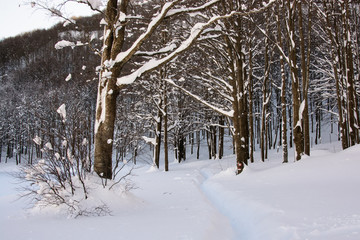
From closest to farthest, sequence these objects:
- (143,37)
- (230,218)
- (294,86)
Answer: (230,218) → (143,37) → (294,86)

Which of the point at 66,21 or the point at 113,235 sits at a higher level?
the point at 66,21

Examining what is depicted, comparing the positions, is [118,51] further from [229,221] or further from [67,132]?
[229,221]

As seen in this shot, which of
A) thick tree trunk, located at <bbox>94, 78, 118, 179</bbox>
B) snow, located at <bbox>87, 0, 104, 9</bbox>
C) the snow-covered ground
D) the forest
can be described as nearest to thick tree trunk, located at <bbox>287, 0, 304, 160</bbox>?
the forest

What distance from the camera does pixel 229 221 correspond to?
15.3 ft

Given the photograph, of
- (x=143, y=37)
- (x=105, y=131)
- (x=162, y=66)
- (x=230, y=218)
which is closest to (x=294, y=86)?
(x=162, y=66)

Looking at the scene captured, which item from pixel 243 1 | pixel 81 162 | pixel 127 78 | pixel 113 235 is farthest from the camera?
pixel 243 1

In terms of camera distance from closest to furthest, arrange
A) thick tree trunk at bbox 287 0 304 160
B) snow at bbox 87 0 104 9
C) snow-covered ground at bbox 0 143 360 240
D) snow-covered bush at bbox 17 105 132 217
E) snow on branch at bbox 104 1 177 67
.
Answer: snow-covered ground at bbox 0 143 360 240 → snow-covered bush at bbox 17 105 132 217 → snow on branch at bbox 104 1 177 67 → snow at bbox 87 0 104 9 → thick tree trunk at bbox 287 0 304 160

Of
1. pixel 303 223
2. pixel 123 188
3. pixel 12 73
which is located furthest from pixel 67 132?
pixel 12 73

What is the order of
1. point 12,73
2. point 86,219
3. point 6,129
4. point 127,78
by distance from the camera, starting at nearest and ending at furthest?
point 86,219, point 127,78, point 6,129, point 12,73

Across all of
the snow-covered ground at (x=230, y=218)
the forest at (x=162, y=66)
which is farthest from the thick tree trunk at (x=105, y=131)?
the snow-covered ground at (x=230, y=218)

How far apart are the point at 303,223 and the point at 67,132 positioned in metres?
4.50

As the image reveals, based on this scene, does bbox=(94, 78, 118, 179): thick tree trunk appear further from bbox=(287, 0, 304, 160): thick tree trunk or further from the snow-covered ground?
bbox=(287, 0, 304, 160): thick tree trunk

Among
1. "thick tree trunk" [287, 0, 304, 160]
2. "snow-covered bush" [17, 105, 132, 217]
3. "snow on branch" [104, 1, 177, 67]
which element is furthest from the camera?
"thick tree trunk" [287, 0, 304, 160]

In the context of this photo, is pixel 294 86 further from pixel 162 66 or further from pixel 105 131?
pixel 105 131
